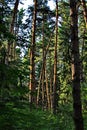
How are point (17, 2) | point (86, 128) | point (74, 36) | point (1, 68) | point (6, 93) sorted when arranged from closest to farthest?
point (1, 68)
point (6, 93)
point (74, 36)
point (86, 128)
point (17, 2)

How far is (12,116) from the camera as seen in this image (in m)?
6.79

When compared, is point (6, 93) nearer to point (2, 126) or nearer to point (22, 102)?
point (22, 102)

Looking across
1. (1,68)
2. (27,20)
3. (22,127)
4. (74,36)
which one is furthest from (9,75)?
(27,20)

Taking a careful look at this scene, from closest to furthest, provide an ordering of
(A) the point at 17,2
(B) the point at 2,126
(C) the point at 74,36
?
(B) the point at 2,126 → (C) the point at 74,36 → (A) the point at 17,2

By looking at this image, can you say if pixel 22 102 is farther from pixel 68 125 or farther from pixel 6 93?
pixel 68 125

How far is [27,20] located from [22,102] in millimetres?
19840

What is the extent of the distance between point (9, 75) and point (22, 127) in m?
4.18

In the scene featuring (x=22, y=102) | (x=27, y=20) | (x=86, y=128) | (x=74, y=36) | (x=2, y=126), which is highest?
(x=27, y=20)

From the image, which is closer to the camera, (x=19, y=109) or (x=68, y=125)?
(x=19, y=109)

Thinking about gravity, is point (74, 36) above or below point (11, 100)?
above

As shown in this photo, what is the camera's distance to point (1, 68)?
18.6 ft

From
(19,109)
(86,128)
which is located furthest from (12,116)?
(86,128)

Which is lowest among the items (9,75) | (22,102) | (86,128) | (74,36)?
(86,128)

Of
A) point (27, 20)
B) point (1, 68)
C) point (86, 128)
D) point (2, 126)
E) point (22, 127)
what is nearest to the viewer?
point (1, 68)
